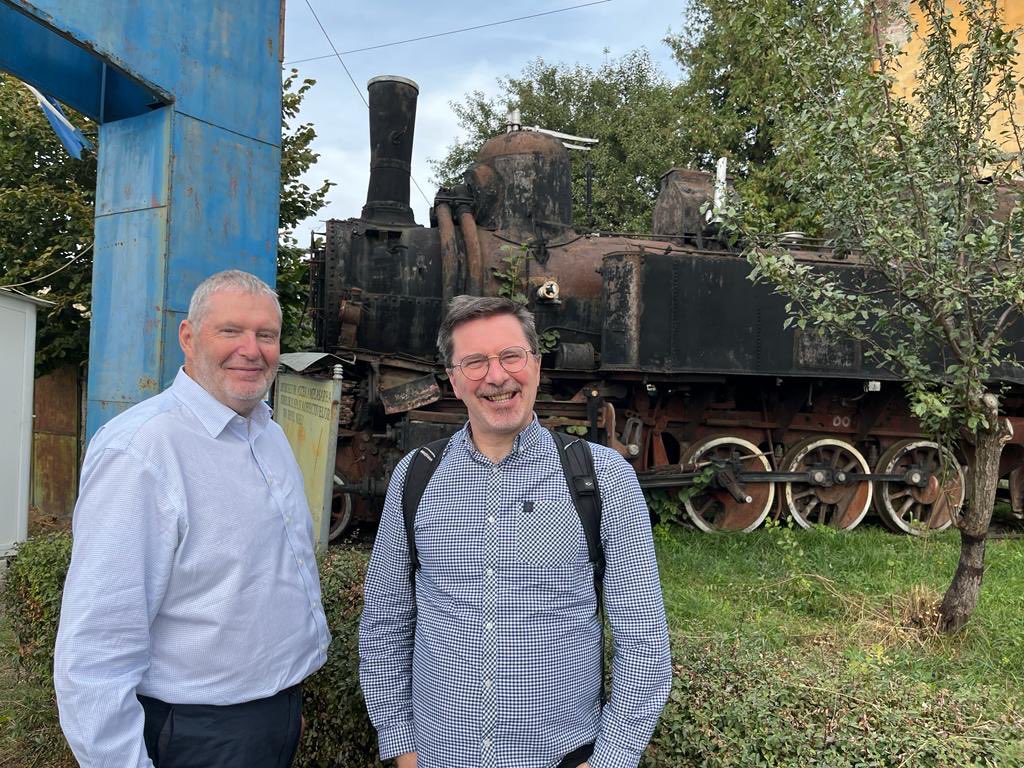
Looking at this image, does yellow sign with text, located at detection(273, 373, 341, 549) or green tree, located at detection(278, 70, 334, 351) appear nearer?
yellow sign with text, located at detection(273, 373, 341, 549)

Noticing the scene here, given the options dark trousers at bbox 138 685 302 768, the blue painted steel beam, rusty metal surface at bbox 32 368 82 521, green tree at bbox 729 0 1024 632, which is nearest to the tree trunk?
green tree at bbox 729 0 1024 632

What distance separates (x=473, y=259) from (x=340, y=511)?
268cm

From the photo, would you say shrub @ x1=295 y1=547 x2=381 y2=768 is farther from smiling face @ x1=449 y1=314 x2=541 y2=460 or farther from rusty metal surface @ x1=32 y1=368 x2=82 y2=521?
rusty metal surface @ x1=32 y1=368 x2=82 y2=521

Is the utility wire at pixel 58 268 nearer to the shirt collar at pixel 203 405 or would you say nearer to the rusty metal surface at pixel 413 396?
the rusty metal surface at pixel 413 396

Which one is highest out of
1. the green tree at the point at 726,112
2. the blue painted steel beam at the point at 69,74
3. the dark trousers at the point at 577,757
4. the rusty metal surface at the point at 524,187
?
the green tree at the point at 726,112

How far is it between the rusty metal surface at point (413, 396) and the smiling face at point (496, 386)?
4812 mm

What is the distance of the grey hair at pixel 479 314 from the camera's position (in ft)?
6.17

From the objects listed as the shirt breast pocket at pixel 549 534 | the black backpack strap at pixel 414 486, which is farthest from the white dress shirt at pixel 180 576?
the shirt breast pocket at pixel 549 534

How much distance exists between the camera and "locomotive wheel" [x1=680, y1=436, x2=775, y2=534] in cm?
766

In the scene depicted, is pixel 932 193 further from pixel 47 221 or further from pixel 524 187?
pixel 47 221

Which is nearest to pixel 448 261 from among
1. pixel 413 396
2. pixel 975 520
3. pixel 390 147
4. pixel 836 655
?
pixel 413 396

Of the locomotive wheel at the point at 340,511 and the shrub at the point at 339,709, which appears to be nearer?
the shrub at the point at 339,709

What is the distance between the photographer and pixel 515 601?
1778 millimetres

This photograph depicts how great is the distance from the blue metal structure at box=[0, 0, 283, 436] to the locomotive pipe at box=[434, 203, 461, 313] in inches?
130
